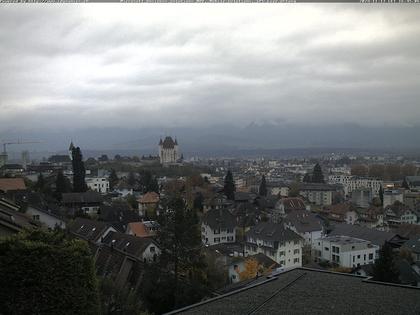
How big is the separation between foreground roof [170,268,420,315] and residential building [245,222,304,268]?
988 centimetres

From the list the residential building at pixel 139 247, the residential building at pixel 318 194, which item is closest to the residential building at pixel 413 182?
the residential building at pixel 318 194

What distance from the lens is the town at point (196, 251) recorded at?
209 inches

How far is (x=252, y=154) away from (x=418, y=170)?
7282cm

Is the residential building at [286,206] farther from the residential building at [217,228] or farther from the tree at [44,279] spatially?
the tree at [44,279]

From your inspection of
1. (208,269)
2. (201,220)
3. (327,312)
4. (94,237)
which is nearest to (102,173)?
(201,220)

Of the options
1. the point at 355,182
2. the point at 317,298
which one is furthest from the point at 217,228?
the point at 355,182

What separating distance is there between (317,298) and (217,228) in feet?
47.7

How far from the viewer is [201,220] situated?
20766mm

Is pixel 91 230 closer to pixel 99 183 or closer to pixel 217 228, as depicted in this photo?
pixel 217 228

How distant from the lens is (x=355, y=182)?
50906 mm

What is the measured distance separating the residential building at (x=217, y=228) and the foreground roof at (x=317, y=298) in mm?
13621

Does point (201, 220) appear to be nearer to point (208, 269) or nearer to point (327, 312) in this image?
point (208, 269)

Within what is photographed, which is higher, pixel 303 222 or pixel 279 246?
pixel 303 222

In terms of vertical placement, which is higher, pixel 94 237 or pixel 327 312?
pixel 327 312
